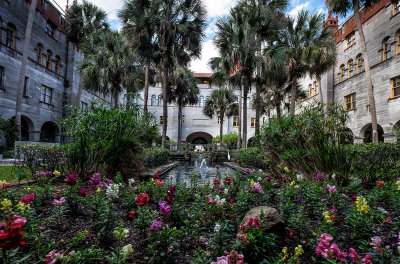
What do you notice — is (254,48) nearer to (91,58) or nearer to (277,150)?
(277,150)

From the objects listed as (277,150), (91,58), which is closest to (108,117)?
(277,150)

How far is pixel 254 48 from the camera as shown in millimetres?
13781

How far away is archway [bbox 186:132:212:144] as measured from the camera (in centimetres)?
3869

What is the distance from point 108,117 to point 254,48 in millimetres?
11165

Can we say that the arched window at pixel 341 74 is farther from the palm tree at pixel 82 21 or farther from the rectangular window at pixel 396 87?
the palm tree at pixel 82 21

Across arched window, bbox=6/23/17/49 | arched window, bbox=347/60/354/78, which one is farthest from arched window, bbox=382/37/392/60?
arched window, bbox=6/23/17/49

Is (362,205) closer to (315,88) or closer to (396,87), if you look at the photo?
(396,87)

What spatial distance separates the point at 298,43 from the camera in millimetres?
13992

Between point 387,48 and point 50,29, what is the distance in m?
27.2

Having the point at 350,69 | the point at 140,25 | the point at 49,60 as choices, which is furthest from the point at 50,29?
the point at 350,69

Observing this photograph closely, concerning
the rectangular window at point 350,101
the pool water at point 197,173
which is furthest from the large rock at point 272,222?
the rectangular window at point 350,101

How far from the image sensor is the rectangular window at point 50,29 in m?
19.9

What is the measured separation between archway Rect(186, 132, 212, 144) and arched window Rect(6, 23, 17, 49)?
2586 cm

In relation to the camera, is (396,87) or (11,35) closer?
(396,87)
